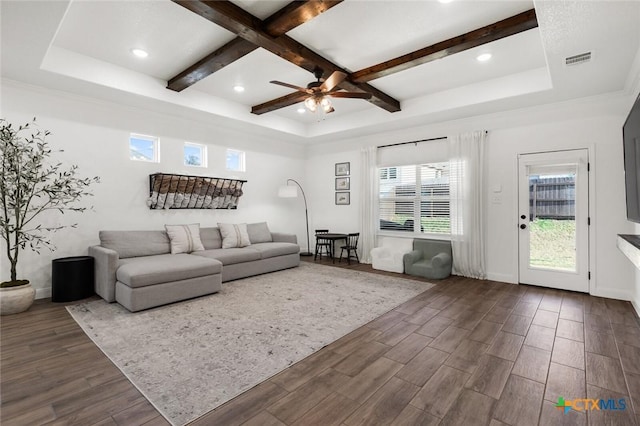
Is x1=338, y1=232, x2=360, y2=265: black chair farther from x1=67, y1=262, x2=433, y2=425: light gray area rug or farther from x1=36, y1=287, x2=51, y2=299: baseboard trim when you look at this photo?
x1=36, y1=287, x2=51, y2=299: baseboard trim

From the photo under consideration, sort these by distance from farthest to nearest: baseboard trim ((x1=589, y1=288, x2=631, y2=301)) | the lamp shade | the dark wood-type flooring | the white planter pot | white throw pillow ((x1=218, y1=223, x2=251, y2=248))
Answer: the lamp shade → white throw pillow ((x1=218, y1=223, x2=251, y2=248)) → baseboard trim ((x1=589, y1=288, x2=631, y2=301)) → the white planter pot → the dark wood-type flooring

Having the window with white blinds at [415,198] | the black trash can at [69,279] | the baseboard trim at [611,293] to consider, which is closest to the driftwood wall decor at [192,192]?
the black trash can at [69,279]

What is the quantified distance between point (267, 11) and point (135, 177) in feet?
11.2

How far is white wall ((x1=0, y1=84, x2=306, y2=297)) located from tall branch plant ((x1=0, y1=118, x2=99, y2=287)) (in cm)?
11

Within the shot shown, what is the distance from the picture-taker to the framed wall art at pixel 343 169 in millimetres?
6910

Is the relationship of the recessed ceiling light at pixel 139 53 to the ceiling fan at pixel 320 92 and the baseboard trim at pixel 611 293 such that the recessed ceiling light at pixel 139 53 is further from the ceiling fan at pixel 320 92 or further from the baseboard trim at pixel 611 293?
the baseboard trim at pixel 611 293

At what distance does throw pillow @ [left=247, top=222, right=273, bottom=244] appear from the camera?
599 cm

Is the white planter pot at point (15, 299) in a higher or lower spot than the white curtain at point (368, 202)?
lower

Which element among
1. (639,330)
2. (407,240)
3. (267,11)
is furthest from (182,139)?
(639,330)

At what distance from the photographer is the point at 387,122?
5.58m

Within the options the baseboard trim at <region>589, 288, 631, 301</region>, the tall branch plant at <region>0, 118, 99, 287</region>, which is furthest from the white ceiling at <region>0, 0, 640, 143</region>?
the baseboard trim at <region>589, 288, 631, 301</region>

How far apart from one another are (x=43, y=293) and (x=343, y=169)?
5.62 metres

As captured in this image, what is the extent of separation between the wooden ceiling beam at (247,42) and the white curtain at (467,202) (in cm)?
359

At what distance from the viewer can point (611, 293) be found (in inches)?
156
